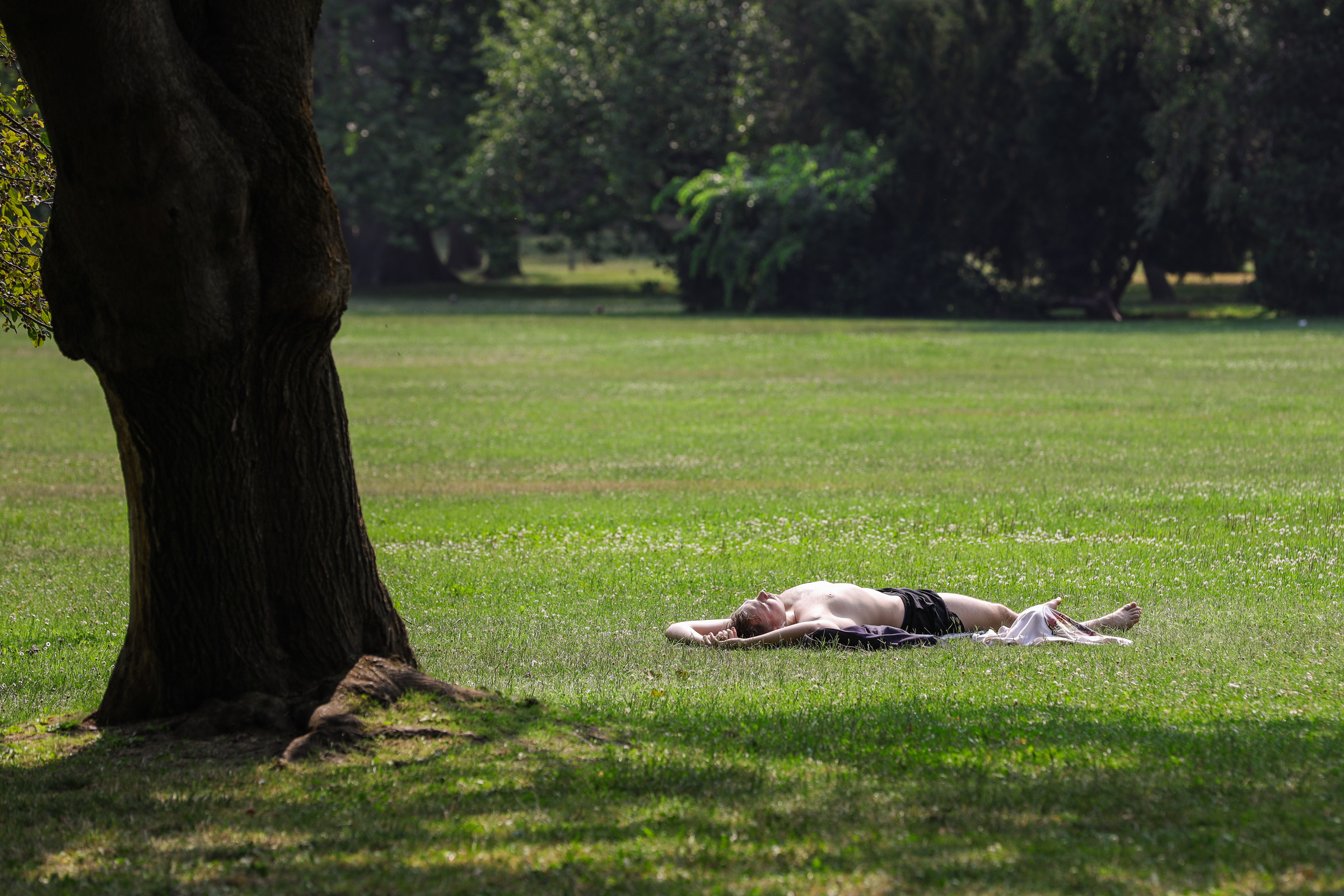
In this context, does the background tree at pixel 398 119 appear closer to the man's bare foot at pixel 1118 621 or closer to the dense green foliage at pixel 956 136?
the dense green foliage at pixel 956 136

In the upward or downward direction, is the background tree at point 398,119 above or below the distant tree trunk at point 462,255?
above

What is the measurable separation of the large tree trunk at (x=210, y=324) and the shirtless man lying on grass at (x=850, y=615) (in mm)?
2559

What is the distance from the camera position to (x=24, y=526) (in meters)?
14.5

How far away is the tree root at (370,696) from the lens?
6258 mm

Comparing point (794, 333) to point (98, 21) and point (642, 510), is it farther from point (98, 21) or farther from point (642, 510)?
point (98, 21)

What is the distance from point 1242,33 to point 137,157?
40.4 metres

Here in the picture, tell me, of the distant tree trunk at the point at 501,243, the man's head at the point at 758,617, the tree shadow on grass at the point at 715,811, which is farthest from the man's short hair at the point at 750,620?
the distant tree trunk at the point at 501,243

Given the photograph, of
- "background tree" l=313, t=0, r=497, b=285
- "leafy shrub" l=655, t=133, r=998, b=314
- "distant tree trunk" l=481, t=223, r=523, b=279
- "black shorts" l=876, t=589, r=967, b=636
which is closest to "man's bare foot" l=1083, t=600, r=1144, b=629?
"black shorts" l=876, t=589, r=967, b=636

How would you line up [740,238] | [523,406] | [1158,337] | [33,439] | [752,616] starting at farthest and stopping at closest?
[740,238]
[1158,337]
[523,406]
[33,439]
[752,616]

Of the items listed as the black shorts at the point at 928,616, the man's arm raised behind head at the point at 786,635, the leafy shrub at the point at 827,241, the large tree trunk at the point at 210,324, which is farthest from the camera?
the leafy shrub at the point at 827,241

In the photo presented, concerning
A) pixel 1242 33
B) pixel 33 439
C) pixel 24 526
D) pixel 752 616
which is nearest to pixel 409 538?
pixel 24 526

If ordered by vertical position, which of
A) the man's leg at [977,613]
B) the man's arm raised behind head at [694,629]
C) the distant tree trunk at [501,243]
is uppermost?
the distant tree trunk at [501,243]

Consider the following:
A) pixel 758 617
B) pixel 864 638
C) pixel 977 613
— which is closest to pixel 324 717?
pixel 758 617

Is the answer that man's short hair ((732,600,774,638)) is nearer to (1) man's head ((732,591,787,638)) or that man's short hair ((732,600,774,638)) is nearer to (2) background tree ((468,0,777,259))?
(1) man's head ((732,591,787,638))
